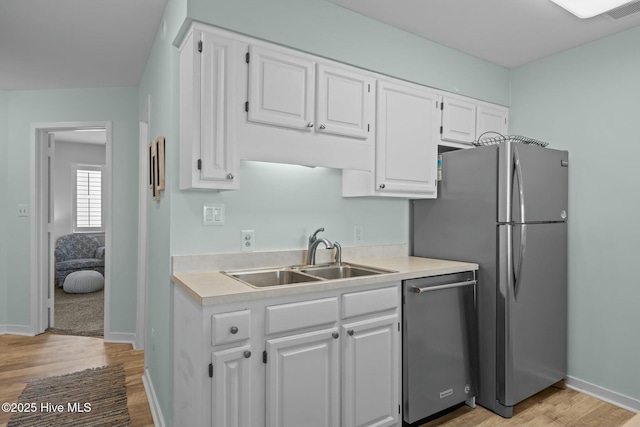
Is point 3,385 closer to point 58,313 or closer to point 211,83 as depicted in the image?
point 58,313

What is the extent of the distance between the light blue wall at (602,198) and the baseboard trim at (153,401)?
2822mm

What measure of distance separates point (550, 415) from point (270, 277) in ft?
6.46

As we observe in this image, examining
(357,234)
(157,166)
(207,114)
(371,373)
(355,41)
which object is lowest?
(371,373)

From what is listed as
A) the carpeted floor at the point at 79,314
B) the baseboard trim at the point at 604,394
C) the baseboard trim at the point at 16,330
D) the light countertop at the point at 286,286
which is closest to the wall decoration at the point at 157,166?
the light countertop at the point at 286,286

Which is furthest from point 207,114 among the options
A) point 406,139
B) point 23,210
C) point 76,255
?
point 76,255

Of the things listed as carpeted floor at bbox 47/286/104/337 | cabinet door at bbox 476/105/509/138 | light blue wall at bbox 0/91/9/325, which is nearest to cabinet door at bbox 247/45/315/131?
cabinet door at bbox 476/105/509/138

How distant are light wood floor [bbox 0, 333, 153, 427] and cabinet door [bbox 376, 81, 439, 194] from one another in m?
2.15

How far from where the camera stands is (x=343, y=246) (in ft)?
8.83

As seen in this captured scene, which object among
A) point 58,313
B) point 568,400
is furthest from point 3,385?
point 568,400

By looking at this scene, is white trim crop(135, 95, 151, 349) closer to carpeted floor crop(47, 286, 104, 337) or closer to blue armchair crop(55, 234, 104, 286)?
carpeted floor crop(47, 286, 104, 337)

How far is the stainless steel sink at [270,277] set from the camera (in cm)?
215

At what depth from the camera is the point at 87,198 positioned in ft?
23.6

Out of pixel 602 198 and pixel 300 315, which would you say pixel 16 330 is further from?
pixel 602 198

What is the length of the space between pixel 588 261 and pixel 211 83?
2760 millimetres
